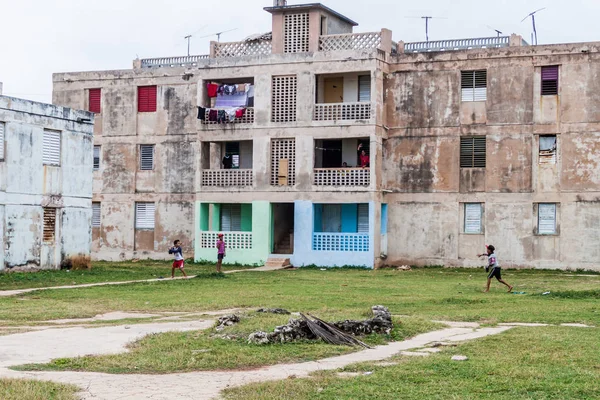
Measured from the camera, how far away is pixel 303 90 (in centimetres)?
3897

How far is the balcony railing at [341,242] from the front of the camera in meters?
38.0

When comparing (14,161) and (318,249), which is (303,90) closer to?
(318,249)

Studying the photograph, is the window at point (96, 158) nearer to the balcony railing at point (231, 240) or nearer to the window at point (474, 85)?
the balcony railing at point (231, 240)

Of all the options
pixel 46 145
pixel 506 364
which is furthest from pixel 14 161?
pixel 506 364

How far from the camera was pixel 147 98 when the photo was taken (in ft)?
144

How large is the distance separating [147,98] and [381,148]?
38.5ft

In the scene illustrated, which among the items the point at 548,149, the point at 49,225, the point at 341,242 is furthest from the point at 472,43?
the point at 49,225

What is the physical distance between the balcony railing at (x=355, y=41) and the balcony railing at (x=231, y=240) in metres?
8.50

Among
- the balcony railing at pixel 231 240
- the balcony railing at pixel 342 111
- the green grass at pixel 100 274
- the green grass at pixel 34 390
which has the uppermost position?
the balcony railing at pixel 342 111

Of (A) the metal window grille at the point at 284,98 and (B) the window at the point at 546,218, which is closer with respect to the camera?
(B) the window at the point at 546,218

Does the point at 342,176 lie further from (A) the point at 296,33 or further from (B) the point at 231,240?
(A) the point at 296,33

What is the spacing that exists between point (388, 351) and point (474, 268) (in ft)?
79.3

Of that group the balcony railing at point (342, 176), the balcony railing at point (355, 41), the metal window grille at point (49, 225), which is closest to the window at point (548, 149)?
the balcony railing at point (342, 176)

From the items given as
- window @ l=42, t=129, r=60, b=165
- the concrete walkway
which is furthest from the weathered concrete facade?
the concrete walkway
